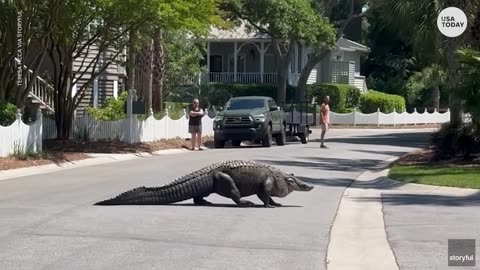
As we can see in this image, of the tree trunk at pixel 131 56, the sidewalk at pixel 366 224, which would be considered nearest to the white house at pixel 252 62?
the tree trunk at pixel 131 56

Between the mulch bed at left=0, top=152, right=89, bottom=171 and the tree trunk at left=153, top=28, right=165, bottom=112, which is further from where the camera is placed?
the tree trunk at left=153, top=28, right=165, bottom=112

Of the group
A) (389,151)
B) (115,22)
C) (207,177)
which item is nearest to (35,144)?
(115,22)

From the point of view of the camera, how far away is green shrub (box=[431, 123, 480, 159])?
2705 cm

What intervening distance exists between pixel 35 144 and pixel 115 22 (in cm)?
528

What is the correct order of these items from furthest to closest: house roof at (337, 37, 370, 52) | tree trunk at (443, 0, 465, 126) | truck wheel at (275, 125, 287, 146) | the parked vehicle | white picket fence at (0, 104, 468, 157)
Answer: house roof at (337, 37, 370, 52) < truck wheel at (275, 125, 287, 146) < the parked vehicle < tree trunk at (443, 0, 465, 126) < white picket fence at (0, 104, 468, 157)

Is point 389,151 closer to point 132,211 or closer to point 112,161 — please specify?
point 112,161

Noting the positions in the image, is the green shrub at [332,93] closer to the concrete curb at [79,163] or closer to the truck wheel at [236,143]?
the truck wheel at [236,143]

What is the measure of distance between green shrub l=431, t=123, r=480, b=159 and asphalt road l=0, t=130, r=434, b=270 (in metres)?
6.01

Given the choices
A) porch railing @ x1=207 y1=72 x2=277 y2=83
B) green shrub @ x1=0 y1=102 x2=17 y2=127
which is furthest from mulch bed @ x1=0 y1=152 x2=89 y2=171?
porch railing @ x1=207 y1=72 x2=277 y2=83

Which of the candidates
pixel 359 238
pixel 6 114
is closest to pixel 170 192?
pixel 359 238

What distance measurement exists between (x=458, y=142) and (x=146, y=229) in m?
16.2

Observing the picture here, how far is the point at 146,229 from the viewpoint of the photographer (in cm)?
1300

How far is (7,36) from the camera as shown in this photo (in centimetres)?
2834

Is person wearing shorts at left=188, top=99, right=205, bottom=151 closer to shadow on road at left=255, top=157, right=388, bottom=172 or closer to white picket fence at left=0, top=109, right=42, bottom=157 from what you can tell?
shadow on road at left=255, top=157, right=388, bottom=172
